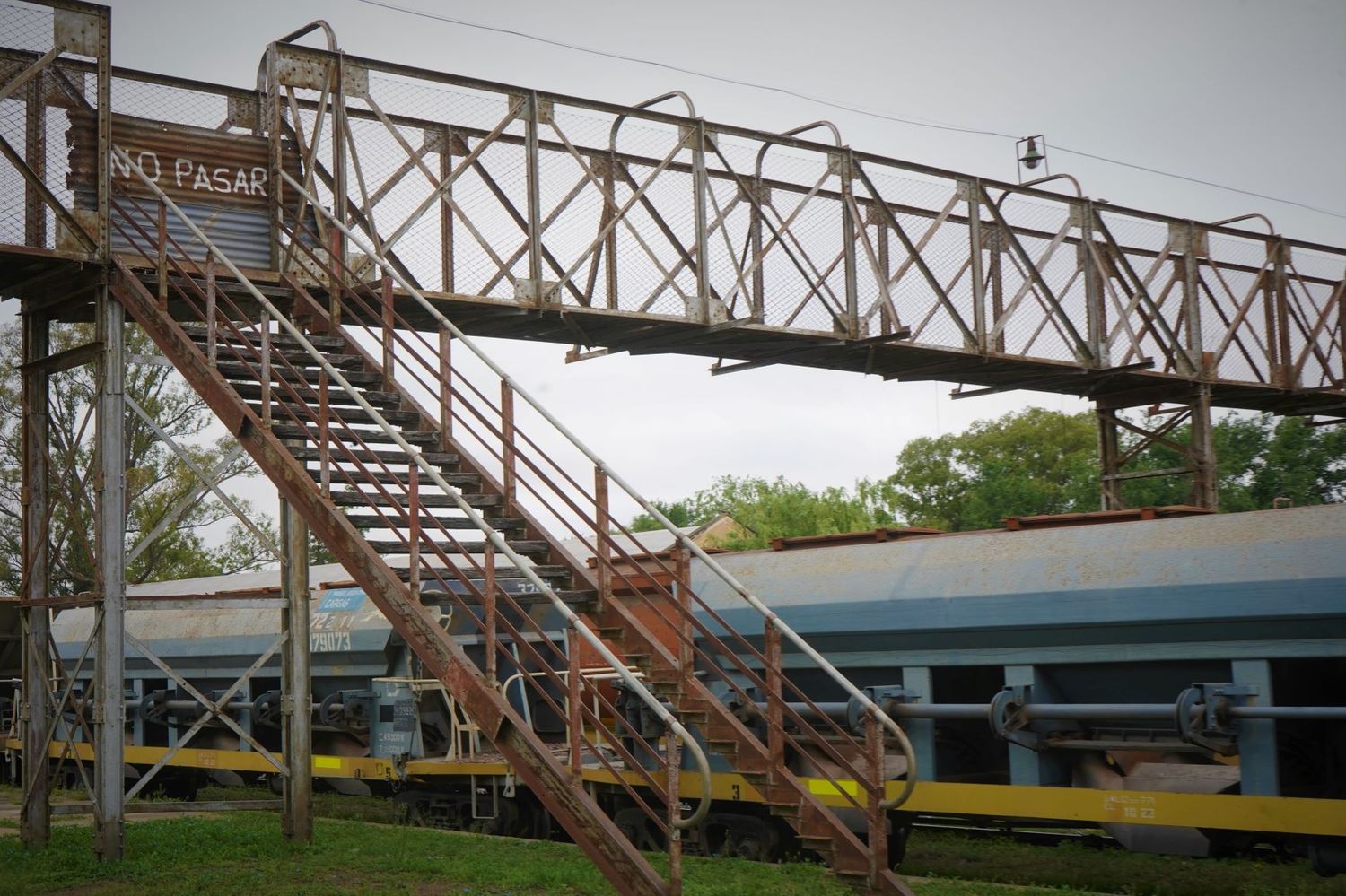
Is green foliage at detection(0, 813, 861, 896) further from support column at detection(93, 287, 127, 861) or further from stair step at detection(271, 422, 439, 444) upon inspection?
stair step at detection(271, 422, 439, 444)

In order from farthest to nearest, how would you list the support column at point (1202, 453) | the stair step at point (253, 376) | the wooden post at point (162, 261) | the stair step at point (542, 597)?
the support column at point (1202, 453), the wooden post at point (162, 261), the stair step at point (253, 376), the stair step at point (542, 597)

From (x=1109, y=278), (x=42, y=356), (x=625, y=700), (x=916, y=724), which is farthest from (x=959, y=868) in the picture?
(x=42, y=356)

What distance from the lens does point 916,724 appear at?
12336 millimetres

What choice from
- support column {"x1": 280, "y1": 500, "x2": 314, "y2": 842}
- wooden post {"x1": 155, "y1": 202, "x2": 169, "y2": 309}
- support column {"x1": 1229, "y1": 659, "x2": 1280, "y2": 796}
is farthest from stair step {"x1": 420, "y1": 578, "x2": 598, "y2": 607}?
support column {"x1": 1229, "y1": 659, "x2": 1280, "y2": 796}

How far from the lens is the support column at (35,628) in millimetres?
14125

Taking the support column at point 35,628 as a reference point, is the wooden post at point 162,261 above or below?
above

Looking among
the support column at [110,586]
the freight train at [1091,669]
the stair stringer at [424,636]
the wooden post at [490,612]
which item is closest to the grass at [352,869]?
the support column at [110,586]

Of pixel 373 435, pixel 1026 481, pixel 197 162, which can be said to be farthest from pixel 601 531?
pixel 1026 481

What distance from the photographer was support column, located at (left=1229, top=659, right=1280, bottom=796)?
10305 mm

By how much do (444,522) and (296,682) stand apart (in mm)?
4063

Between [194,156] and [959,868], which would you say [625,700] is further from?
[194,156]

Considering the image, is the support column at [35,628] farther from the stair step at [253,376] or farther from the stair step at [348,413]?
the stair step at [348,413]

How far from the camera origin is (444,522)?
11.3 metres

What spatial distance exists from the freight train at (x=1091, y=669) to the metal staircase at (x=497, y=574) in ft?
1.81
